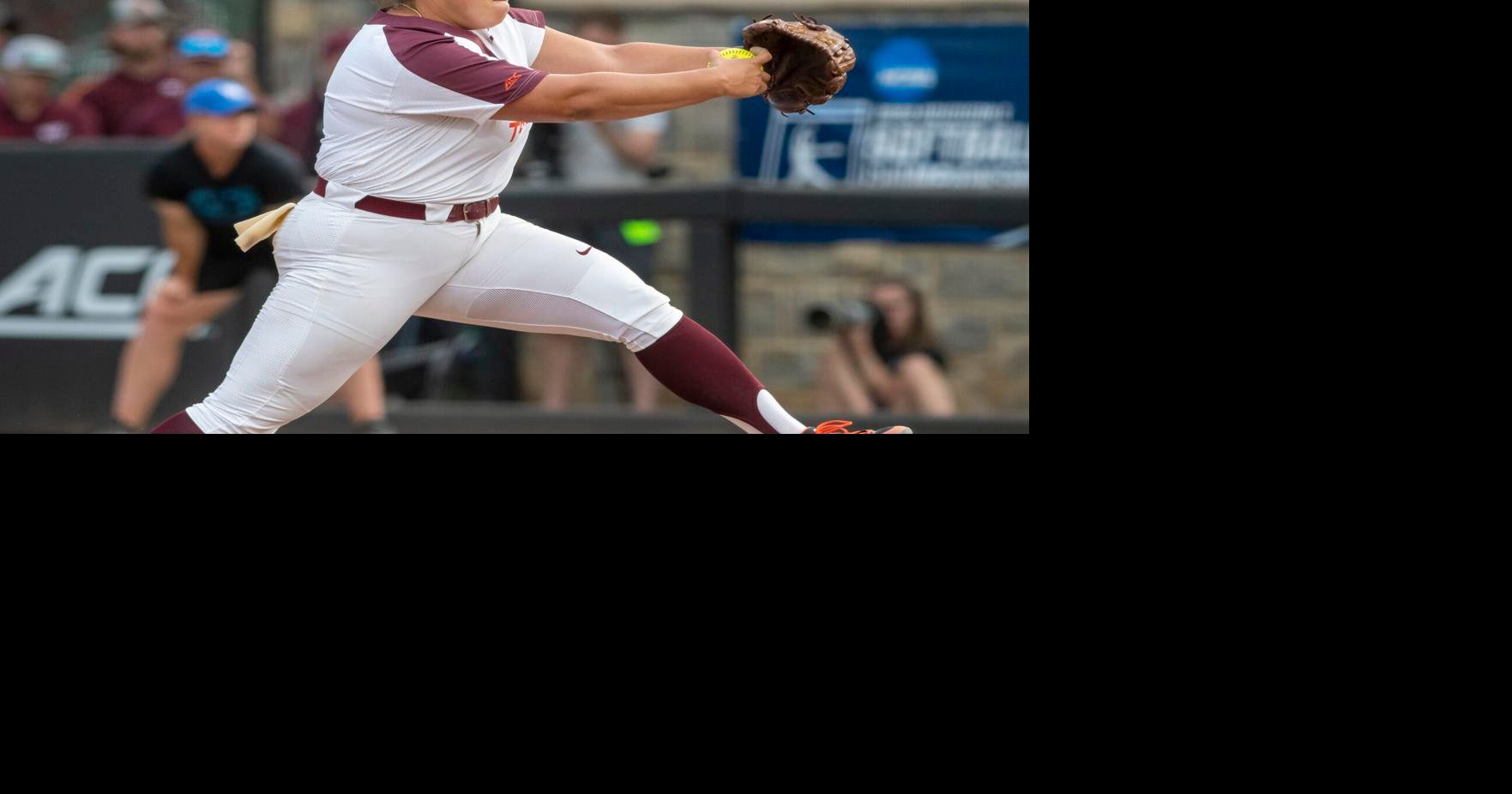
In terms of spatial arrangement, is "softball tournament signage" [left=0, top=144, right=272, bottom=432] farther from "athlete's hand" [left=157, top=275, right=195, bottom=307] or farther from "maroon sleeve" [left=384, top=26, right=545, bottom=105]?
"maroon sleeve" [left=384, top=26, right=545, bottom=105]

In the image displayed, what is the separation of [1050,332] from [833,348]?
16.5 ft

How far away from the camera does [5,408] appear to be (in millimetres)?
8117

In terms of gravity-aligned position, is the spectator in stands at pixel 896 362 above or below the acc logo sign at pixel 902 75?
below

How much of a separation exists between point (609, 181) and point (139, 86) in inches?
104

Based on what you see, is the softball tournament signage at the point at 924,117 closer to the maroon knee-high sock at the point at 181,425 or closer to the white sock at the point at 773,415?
the white sock at the point at 773,415

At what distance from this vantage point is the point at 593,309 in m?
3.94

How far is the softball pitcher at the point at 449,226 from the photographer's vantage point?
11.5 ft

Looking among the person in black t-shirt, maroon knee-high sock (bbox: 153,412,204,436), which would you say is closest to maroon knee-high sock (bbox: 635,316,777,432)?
maroon knee-high sock (bbox: 153,412,204,436)

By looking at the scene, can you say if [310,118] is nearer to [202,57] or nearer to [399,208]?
[202,57]

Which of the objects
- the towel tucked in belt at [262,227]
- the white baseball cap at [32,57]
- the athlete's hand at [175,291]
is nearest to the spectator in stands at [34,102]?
the white baseball cap at [32,57]

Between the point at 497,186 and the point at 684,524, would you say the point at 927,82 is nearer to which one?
the point at 497,186

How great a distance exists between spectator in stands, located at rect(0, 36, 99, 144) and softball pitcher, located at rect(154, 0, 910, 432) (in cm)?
568

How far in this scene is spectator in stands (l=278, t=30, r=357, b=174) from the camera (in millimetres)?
8492

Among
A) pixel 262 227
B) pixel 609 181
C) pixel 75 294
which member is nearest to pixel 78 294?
pixel 75 294
